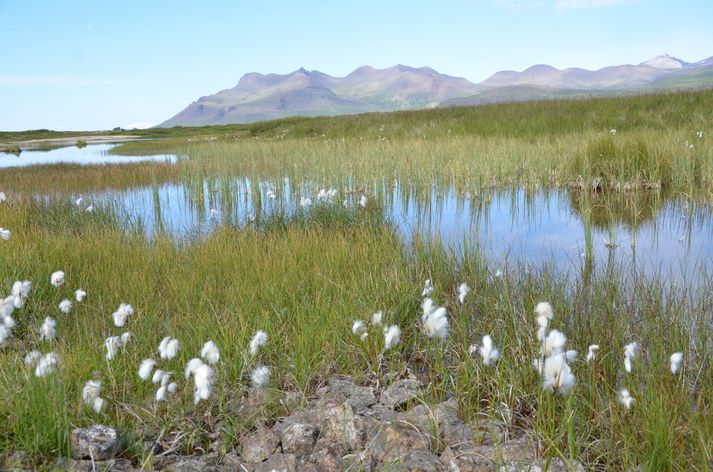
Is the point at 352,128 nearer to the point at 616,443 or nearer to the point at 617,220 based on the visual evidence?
the point at 617,220

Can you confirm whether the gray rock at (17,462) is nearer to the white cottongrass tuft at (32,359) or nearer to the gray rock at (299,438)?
the white cottongrass tuft at (32,359)

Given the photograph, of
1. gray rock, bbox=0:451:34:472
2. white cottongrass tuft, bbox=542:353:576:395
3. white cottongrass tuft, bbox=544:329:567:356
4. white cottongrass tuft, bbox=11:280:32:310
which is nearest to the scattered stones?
gray rock, bbox=0:451:34:472

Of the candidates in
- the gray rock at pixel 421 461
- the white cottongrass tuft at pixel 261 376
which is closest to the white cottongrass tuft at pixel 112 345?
the white cottongrass tuft at pixel 261 376

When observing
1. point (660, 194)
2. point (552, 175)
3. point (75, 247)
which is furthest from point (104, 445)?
point (552, 175)

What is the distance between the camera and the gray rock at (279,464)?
248 centimetres

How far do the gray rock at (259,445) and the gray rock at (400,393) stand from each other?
64 centimetres

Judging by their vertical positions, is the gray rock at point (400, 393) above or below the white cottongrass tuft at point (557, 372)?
below

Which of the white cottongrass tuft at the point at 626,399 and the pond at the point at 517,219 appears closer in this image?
the white cottongrass tuft at the point at 626,399

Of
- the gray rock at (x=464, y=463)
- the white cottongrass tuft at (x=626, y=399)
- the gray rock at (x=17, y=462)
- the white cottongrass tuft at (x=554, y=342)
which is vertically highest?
the white cottongrass tuft at (x=554, y=342)

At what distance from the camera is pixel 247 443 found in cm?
273

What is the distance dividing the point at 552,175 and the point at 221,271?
8606mm

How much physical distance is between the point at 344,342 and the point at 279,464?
1062mm

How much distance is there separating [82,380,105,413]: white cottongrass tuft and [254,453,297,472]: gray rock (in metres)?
0.83

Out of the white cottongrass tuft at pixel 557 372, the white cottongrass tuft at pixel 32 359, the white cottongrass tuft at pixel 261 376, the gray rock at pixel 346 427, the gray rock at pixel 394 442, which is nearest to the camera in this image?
the white cottongrass tuft at pixel 557 372
